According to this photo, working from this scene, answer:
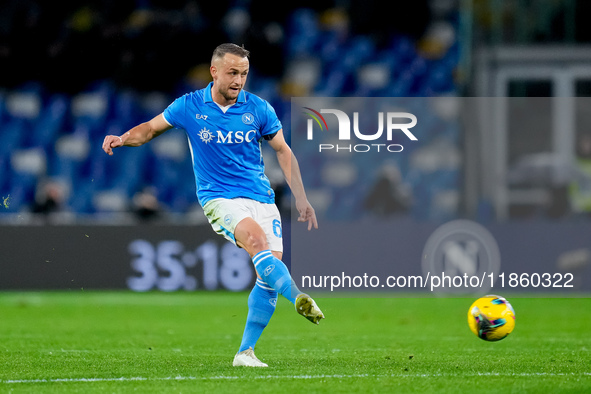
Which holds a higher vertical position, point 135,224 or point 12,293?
point 135,224

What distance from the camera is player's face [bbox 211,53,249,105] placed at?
663cm

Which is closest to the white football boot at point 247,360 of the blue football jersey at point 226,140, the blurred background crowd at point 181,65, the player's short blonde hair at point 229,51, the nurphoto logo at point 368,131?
the blue football jersey at point 226,140

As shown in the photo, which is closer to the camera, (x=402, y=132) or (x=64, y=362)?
(x=64, y=362)

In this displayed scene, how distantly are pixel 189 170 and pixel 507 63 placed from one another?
6.44 m

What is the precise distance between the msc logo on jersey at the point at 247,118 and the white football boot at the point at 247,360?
1.59 meters

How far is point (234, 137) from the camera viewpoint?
22.4 feet

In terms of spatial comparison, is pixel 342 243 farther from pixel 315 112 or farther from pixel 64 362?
pixel 64 362

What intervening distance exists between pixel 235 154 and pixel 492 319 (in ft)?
7.08

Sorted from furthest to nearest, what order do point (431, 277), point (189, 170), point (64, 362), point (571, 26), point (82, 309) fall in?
point (571, 26)
point (189, 170)
point (431, 277)
point (82, 309)
point (64, 362)

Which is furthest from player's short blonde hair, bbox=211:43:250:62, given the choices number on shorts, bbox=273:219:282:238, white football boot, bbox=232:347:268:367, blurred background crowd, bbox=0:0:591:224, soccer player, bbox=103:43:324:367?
blurred background crowd, bbox=0:0:591:224

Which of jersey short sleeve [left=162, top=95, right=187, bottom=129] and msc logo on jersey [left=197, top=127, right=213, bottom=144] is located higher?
jersey short sleeve [left=162, top=95, right=187, bottom=129]

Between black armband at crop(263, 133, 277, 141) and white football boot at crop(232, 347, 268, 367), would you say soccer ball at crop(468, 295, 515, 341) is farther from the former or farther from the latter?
black armband at crop(263, 133, 277, 141)

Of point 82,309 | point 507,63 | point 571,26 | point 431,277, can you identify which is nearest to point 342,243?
point 431,277

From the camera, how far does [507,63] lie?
1877 centimetres
